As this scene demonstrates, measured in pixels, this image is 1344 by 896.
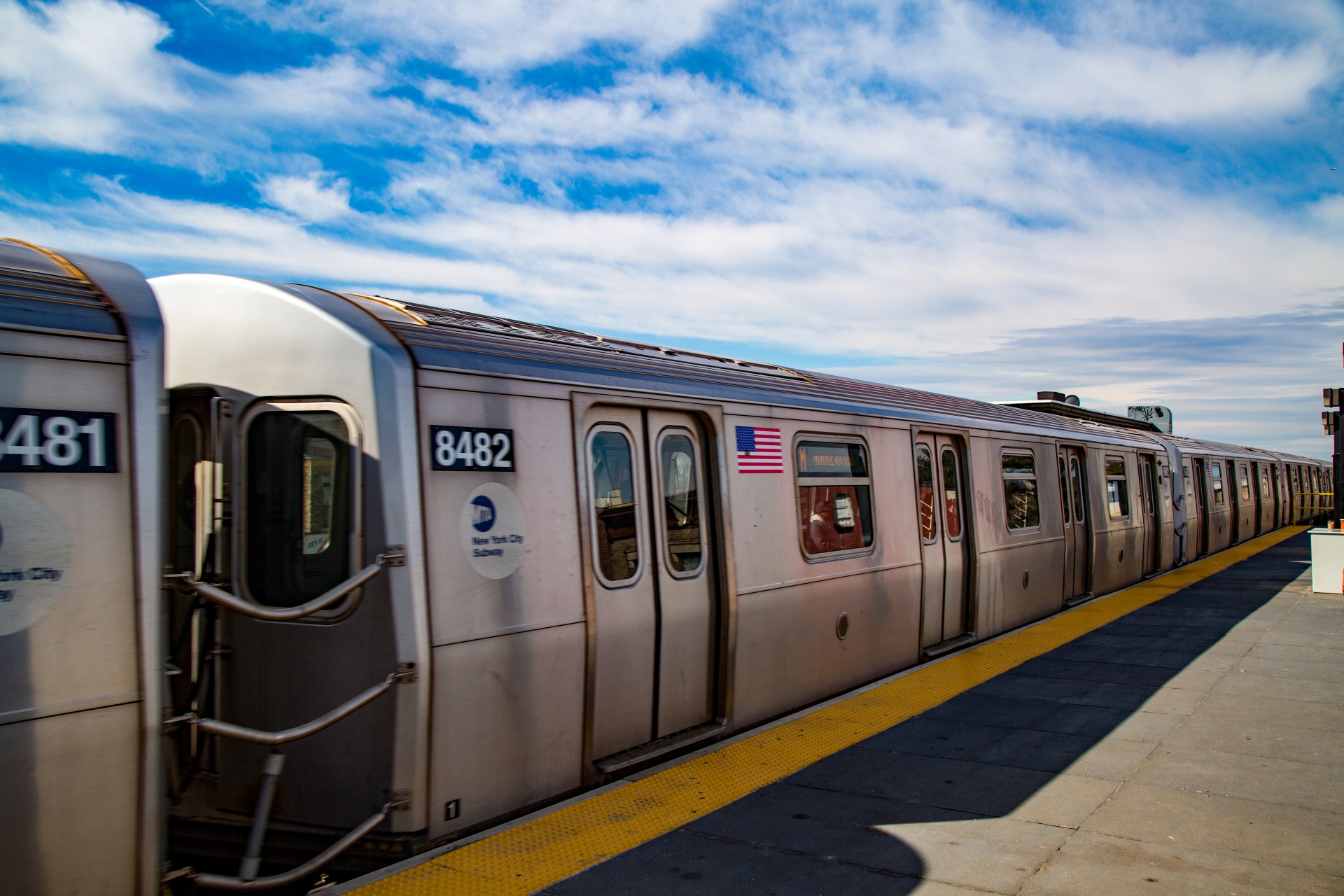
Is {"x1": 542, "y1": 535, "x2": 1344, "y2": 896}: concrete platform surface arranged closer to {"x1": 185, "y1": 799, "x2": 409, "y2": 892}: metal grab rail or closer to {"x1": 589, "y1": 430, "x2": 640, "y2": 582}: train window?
{"x1": 185, "y1": 799, "x2": 409, "y2": 892}: metal grab rail

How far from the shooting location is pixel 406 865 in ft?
13.2

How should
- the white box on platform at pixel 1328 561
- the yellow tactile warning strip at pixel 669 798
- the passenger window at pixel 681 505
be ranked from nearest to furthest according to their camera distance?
the yellow tactile warning strip at pixel 669 798 → the passenger window at pixel 681 505 → the white box on platform at pixel 1328 561

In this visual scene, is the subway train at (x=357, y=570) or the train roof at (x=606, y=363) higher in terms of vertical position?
the train roof at (x=606, y=363)

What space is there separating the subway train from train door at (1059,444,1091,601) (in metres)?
5.85


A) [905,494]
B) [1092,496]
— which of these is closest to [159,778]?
[905,494]

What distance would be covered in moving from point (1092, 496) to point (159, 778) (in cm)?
1262

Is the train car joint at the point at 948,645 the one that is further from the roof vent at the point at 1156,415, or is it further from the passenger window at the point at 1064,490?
the roof vent at the point at 1156,415

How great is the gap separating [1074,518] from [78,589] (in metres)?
12.0

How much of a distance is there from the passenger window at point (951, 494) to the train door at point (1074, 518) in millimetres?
3416

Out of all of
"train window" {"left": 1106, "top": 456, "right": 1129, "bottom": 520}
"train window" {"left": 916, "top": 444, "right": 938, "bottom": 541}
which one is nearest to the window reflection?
"train window" {"left": 1106, "top": 456, "right": 1129, "bottom": 520}

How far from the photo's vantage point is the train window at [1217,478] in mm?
21469

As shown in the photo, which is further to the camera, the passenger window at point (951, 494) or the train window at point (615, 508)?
the passenger window at point (951, 494)

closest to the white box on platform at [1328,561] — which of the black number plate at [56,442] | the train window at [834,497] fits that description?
the train window at [834,497]

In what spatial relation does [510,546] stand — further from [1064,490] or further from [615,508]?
[1064,490]
